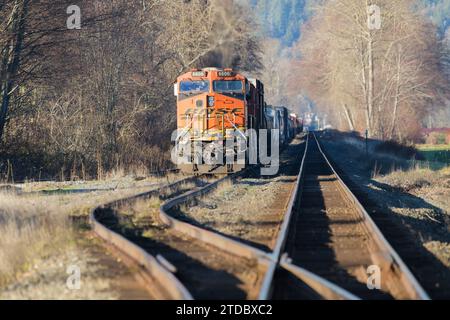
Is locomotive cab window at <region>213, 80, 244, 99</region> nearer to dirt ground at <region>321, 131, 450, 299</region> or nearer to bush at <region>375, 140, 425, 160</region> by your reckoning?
dirt ground at <region>321, 131, 450, 299</region>

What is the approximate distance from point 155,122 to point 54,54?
9.49 meters

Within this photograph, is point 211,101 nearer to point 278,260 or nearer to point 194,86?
point 194,86

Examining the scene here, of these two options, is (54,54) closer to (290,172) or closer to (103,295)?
(290,172)

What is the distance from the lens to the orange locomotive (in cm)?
Result: 2117

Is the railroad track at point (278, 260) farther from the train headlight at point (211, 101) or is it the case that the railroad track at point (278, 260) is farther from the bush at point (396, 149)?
the bush at point (396, 149)

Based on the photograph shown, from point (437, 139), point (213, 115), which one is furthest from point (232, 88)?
point (437, 139)

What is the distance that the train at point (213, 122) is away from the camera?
69.4ft

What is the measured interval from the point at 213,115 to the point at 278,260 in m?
14.4

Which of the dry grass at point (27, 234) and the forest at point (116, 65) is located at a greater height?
the forest at point (116, 65)

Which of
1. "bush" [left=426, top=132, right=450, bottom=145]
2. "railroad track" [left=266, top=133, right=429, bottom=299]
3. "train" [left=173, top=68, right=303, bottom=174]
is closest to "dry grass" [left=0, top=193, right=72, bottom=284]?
"railroad track" [left=266, top=133, right=429, bottom=299]

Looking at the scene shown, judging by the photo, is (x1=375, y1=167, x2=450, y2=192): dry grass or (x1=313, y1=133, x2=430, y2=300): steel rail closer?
(x1=313, y1=133, x2=430, y2=300): steel rail

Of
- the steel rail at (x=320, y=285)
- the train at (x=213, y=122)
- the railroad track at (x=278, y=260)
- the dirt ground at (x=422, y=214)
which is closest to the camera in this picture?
the steel rail at (x=320, y=285)

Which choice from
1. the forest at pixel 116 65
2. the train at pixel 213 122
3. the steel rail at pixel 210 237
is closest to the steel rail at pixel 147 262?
the steel rail at pixel 210 237

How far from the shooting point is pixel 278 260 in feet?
24.2
